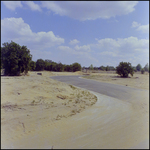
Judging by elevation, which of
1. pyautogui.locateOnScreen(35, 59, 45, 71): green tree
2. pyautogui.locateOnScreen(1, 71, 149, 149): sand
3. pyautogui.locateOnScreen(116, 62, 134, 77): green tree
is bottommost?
pyautogui.locateOnScreen(1, 71, 149, 149): sand

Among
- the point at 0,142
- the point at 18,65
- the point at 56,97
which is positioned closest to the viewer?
the point at 0,142

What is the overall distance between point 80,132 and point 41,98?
3.74m

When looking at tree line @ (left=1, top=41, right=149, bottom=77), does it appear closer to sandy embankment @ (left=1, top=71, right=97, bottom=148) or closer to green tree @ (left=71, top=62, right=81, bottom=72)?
green tree @ (left=71, top=62, right=81, bottom=72)

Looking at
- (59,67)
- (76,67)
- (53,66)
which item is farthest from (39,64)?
(76,67)

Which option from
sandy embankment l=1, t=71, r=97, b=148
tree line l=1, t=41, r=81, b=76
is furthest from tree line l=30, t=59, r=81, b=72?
sandy embankment l=1, t=71, r=97, b=148

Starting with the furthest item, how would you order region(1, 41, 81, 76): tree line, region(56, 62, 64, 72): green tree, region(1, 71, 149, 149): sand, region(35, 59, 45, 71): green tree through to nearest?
region(56, 62, 64, 72): green tree
region(35, 59, 45, 71): green tree
region(1, 41, 81, 76): tree line
region(1, 71, 149, 149): sand

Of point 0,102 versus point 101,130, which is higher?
point 0,102

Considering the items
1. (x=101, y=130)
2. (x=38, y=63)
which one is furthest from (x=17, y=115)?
(x=38, y=63)

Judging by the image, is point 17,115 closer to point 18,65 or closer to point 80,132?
point 80,132

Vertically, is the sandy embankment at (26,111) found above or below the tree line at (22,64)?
below

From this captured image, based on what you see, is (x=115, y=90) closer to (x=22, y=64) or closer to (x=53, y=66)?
(x=22, y=64)

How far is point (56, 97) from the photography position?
9.12 meters

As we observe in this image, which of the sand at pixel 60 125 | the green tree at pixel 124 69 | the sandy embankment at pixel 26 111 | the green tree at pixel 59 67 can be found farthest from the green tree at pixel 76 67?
the sand at pixel 60 125

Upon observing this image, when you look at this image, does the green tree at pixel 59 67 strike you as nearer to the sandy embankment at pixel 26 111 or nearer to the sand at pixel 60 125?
the sandy embankment at pixel 26 111
